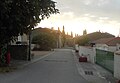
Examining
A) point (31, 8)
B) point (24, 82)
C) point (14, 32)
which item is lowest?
point (24, 82)

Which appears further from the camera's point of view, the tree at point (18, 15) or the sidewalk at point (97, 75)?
the tree at point (18, 15)

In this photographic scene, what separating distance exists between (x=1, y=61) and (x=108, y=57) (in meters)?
8.35

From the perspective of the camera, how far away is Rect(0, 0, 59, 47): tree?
866 inches

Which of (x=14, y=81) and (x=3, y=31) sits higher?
(x=3, y=31)

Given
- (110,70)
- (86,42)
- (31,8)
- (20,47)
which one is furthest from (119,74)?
(86,42)

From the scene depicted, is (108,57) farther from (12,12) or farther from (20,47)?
(20,47)

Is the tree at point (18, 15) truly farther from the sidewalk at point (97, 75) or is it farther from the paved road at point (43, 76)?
the sidewalk at point (97, 75)

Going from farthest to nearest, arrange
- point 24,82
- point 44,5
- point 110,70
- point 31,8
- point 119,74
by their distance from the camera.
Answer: point 44,5 → point 31,8 → point 110,70 → point 119,74 → point 24,82

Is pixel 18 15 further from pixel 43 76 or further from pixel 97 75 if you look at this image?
pixel 97 75

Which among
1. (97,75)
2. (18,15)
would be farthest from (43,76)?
(18,15)

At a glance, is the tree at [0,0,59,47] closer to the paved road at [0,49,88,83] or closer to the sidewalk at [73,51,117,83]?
the paved road at [0,49,88,83]

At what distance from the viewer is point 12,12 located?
897 inches

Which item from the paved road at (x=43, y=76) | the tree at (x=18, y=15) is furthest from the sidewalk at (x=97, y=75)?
the tree at (x=18, y=15)

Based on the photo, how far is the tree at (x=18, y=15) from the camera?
72.1ft
